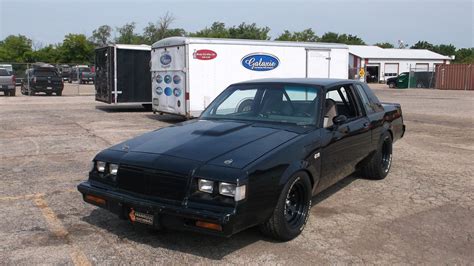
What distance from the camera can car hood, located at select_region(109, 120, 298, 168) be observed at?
14.0ft

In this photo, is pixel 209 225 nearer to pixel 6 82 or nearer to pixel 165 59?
pixel 165 59

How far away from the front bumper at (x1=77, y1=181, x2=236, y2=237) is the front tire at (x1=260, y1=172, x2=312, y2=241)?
610mm

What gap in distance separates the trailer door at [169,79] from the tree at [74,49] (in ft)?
186

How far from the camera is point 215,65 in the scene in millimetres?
14188

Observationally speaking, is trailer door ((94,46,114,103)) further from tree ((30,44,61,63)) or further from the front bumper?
tree ((30,44,61,63))

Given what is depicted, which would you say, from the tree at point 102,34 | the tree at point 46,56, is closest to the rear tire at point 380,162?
the tree at point 46,56

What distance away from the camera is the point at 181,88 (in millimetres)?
14203

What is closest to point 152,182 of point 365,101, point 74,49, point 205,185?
point 205,185

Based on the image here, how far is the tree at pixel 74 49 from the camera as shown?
67.8 m

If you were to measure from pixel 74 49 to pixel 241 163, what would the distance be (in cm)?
6939

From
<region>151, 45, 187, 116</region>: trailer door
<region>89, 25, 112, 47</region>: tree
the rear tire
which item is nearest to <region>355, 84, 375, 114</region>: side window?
the rear tire

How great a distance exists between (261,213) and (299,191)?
783 millimetres

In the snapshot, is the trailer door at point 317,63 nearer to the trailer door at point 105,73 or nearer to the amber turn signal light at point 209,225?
the trailer door at point 105,73

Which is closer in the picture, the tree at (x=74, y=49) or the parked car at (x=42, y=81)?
the parked car at (x=42, y=81)
